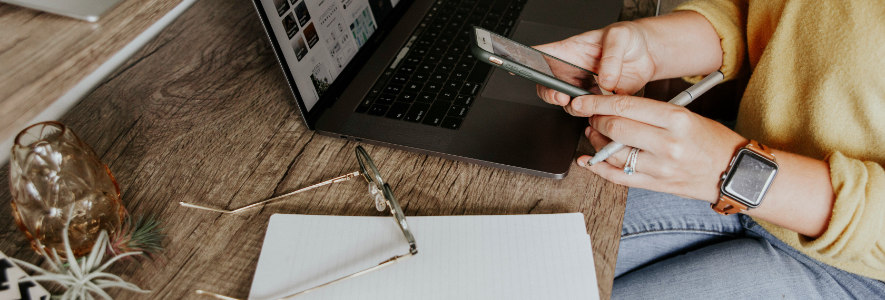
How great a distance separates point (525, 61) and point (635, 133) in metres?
0.15

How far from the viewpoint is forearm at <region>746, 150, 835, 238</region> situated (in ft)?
1.89

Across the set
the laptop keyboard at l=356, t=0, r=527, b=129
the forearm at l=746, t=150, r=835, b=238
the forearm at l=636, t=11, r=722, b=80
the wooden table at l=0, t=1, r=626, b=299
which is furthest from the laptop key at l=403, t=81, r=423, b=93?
the forearm at l=746, t=150, r=835, b=238

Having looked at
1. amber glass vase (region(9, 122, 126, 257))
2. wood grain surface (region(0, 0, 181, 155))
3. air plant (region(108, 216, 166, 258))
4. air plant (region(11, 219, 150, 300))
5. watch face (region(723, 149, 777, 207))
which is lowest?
watch face (region(723, 149, 777, 207))

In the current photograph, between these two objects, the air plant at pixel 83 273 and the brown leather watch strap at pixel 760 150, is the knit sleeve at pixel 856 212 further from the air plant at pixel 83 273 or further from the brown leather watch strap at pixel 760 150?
the air plant at pixel 83 273

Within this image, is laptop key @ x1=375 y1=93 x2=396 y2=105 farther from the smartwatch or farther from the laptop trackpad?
the smartwatch

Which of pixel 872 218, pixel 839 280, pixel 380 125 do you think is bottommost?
pixel 839 280

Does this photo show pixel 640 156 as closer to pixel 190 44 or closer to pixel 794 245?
pixel 794 245

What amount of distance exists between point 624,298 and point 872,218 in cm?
30

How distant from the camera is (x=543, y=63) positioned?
0.64 meters

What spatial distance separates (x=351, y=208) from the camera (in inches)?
23.9

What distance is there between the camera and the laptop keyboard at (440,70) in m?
0.72

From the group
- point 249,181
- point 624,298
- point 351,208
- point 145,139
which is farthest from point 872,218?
point 145,139

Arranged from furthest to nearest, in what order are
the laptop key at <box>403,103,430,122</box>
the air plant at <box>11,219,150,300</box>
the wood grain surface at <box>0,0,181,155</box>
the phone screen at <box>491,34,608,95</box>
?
the laptop key at <box>403,103,430,122</box>, the phone screen at <box>491,34,608,95</box>, the air plant at <box>11,219,150,300</box>, the wood grain surface at <box>0,0,181,155</box>

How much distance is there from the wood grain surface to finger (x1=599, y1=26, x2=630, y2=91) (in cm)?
51
